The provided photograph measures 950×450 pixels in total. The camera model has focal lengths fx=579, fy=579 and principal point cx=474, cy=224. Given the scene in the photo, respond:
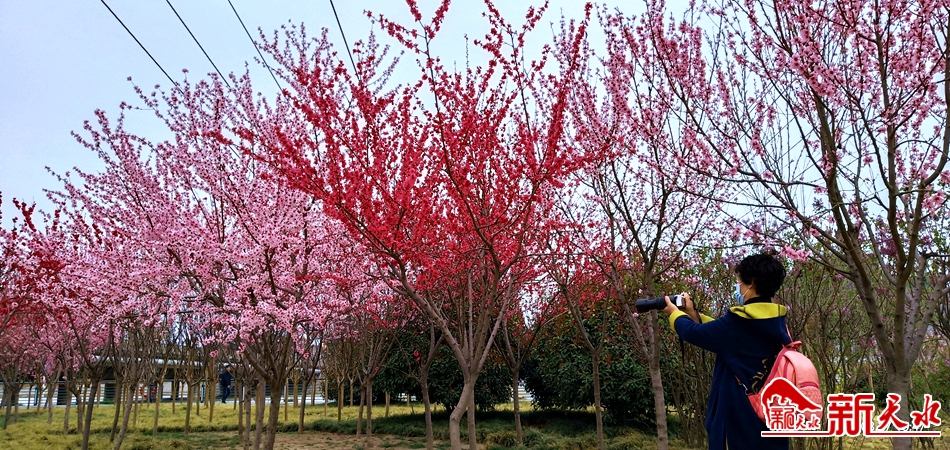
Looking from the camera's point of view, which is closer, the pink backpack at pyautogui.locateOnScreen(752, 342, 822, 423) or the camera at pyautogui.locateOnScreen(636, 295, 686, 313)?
the pink backpack at pyautogui.locateOnScreen(752, 342, 822, 423)

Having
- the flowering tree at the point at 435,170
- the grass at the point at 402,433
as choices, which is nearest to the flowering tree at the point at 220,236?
the flowering tree at the point at 435,170

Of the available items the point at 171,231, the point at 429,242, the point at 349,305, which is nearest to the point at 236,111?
the point at 171,231

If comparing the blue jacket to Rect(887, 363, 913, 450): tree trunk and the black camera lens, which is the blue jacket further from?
Rect(887, 363, 913, 450): tree trunk

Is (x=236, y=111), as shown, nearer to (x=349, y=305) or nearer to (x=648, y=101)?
(x=349, y=305)

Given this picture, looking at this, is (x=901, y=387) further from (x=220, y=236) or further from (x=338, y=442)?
(x=338, y=442)

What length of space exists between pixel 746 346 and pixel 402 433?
40.7 feet

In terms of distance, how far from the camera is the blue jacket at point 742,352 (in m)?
2.25

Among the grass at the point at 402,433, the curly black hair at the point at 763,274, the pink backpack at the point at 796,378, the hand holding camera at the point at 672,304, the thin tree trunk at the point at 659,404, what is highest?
the curly black hair at the point at 763,274

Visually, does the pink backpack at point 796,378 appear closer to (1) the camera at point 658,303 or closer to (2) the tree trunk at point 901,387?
(1) the camera at point 658,303

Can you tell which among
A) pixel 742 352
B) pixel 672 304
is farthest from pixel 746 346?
pixel 672 304

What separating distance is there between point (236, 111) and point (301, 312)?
2.54m

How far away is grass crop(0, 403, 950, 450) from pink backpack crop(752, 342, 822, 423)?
7.63m

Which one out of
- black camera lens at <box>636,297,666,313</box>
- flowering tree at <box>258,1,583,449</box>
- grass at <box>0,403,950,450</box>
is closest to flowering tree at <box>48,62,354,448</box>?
flowering tree at <box>258,1,583,449</box>

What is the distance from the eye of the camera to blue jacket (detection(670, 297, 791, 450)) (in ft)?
7.37
